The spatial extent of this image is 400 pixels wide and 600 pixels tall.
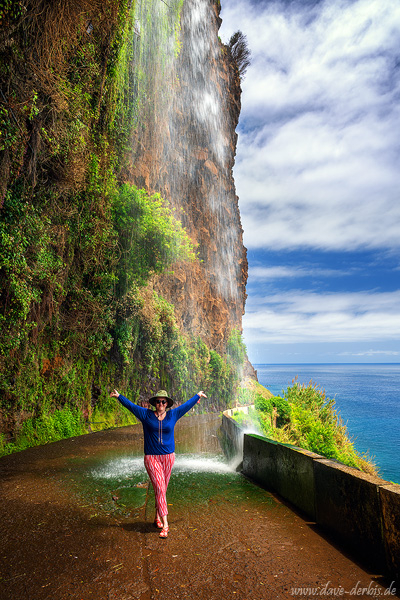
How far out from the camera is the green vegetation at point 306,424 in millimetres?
13242

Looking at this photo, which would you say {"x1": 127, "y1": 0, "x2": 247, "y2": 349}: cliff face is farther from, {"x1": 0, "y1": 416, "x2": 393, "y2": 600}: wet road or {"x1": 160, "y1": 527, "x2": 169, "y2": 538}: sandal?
{"x1": 160, "y1": 527, "x2": 169, "y2": 538}: sandal

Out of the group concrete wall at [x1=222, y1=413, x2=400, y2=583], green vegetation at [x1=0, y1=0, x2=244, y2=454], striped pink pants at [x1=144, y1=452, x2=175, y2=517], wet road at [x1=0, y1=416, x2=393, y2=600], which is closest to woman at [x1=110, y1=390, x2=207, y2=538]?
striped pink pants at [x1=144, y1=452, x2=175, y2=517]

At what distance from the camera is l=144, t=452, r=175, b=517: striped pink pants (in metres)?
4.84

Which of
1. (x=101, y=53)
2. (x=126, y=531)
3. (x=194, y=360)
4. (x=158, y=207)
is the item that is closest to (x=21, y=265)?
(x=126, y=531)

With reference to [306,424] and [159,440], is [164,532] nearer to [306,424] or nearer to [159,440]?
[159,440]

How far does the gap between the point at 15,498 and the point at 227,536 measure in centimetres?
380

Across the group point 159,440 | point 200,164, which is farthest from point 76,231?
point 200,164

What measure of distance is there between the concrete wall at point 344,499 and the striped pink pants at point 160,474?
217 centimetres

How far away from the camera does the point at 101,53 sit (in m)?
11.8

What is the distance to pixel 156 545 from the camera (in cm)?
448

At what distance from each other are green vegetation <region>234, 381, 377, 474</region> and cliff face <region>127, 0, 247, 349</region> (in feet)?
40.1

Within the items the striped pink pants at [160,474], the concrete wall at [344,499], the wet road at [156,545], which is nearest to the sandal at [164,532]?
the wet road at [156,545]

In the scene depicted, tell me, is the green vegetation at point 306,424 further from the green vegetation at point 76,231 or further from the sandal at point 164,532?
the sandal at point 164,532

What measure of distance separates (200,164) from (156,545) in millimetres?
32470
